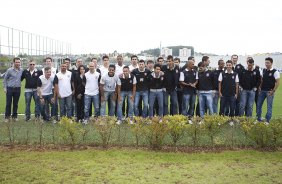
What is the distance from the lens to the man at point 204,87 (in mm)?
9773

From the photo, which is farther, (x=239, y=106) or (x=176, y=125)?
(x=239, y=106)

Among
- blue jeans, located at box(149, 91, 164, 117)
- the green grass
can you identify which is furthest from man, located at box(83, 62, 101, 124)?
the green grass

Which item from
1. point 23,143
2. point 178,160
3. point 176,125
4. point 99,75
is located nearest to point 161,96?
point 99,75

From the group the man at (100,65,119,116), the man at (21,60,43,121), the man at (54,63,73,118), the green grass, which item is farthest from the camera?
the man at (21,60,43,121)

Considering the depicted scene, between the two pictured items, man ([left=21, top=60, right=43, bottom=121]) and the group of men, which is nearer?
the group of men

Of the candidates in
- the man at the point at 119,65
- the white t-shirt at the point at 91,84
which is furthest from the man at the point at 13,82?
the man at the point at 119,65

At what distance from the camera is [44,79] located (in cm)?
1010

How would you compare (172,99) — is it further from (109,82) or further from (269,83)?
(269,83)

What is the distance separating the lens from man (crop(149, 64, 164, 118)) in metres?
9.69

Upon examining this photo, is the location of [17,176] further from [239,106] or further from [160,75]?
[239,106]

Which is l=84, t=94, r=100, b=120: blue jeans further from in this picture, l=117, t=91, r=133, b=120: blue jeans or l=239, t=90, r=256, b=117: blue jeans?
l=239, t=90, r=256, b=117: blue jeans

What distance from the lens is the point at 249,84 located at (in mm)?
9977

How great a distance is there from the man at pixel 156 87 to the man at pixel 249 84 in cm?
246

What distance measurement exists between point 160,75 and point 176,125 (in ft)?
8.86
